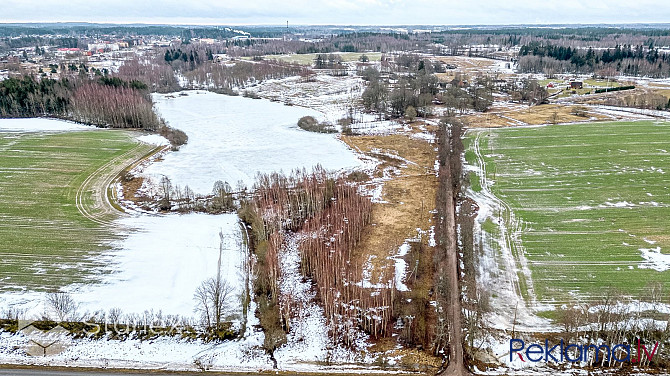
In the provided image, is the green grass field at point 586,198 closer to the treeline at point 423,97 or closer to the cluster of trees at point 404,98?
the cluster of trees at point 404,98

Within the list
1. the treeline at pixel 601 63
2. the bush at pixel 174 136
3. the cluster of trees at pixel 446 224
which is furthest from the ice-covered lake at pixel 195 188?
the treeline at pixel 601 63

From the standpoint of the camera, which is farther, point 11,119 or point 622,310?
point 11,119

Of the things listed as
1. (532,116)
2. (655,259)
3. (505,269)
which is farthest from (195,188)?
(532,116)

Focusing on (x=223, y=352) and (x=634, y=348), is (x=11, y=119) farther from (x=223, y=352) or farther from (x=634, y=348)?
(x=634, y=348)

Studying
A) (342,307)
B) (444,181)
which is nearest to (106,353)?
(342,307)

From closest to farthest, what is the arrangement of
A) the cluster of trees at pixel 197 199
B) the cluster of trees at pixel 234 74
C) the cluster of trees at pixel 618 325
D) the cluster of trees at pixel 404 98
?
the cluster of trees at pixel 618 325 → the cluster of trees at pixel 197 199 → the cluster of trees at pixel 404 98 → the cluster of trees at pixel 234 74

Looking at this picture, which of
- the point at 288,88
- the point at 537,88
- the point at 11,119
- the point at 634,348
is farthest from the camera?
the point at 288,88
